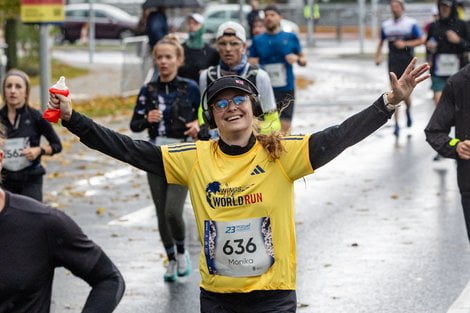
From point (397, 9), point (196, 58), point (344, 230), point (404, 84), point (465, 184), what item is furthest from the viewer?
point (397, 9)

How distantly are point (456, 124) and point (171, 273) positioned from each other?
2.86 metres

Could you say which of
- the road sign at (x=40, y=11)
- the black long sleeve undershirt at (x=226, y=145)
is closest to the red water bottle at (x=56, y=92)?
the black long sleeve undershirt at (x=226, y=145)

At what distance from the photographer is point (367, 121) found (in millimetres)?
5711

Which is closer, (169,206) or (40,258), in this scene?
(40,258)

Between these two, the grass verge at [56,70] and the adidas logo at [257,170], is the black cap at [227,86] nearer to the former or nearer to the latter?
the adidas logo at [257,170]

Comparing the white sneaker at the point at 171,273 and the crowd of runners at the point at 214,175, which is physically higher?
the crowd of runners at the point at 214,175

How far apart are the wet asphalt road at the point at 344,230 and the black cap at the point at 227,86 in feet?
10.3

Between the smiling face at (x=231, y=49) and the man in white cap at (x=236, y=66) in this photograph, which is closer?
the man in white cap at (x=236, y=66)

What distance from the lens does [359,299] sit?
9.11 meters

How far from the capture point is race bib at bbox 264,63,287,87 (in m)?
14.5

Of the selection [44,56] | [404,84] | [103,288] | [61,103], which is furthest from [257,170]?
[44,56]

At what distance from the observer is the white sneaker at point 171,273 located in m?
9.94

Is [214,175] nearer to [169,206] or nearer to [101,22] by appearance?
[169,206]

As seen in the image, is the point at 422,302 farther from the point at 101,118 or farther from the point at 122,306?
the point at 101,118
